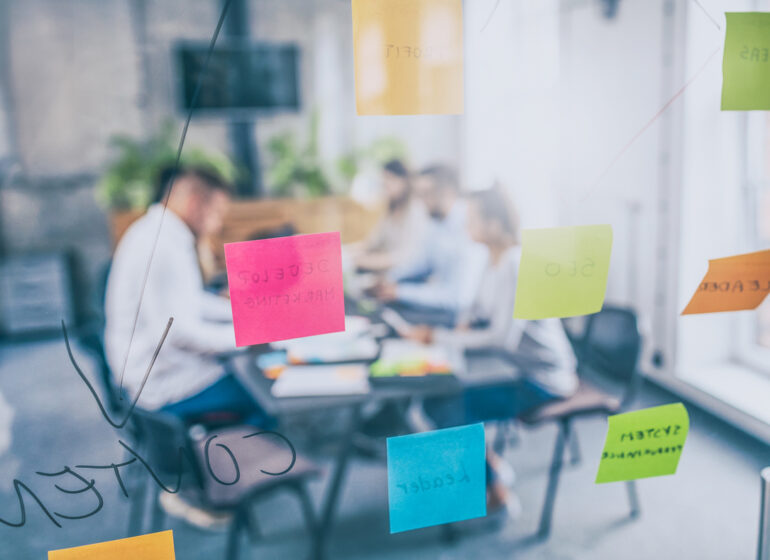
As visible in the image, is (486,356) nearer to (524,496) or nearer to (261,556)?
(524,496)

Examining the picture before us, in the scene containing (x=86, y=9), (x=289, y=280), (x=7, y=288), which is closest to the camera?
(x=289, y=280)

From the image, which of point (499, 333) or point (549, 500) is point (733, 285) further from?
point (499, 333)

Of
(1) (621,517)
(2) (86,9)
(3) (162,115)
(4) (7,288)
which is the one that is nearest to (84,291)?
(4) (7,288)

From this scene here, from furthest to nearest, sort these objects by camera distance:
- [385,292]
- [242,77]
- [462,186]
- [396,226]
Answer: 1. [462,186]
2. [242,77]
3. [396,226]
4. [385,292]

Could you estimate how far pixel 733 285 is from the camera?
73cm

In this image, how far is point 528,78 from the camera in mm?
3551

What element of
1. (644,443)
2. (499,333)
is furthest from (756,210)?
(644,443)

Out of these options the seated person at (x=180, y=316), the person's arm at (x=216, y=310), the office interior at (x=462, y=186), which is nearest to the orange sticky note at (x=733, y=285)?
the office interior at (x=462, y=186)

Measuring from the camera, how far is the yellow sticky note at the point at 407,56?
0.59 meters

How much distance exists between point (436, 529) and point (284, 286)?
5.03 ft

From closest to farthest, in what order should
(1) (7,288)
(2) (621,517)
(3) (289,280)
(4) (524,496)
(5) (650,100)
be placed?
(3) (289,280) → (2) (621,517) → (4) (524,496) → (5) (650,100) → (1) (7,288)

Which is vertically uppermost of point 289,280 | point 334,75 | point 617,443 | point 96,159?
point 334,75

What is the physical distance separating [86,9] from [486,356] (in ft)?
15.4

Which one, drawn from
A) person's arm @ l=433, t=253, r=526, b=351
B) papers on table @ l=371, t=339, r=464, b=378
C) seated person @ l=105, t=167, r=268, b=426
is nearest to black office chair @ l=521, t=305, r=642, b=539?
person's arm @ l=433, t=253, r=526, b=351
